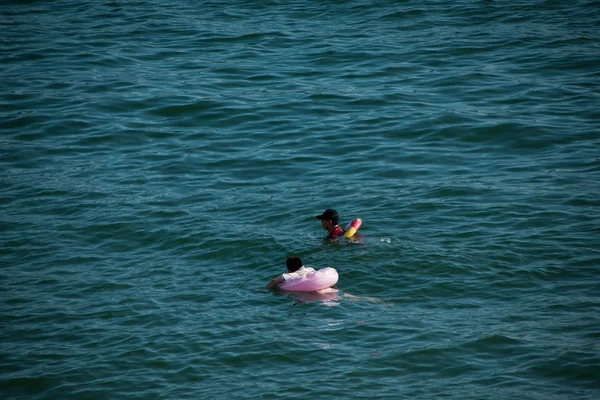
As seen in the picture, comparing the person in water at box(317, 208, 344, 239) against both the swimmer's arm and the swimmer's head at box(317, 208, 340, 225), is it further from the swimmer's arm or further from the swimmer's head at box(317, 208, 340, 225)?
the swimmer's arm

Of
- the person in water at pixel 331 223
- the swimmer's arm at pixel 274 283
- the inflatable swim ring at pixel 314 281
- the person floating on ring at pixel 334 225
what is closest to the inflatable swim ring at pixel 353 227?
the person floating on ring at pixel 334 225

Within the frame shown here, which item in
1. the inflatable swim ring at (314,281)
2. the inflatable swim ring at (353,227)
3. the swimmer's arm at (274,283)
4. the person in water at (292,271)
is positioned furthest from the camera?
the inflatable swim ring at (353,227)

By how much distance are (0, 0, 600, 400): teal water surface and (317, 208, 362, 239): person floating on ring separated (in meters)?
0.20

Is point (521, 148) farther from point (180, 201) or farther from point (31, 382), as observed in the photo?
point (31, 382)

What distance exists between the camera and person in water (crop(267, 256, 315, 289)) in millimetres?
11164

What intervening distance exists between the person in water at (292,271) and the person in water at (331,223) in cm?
140

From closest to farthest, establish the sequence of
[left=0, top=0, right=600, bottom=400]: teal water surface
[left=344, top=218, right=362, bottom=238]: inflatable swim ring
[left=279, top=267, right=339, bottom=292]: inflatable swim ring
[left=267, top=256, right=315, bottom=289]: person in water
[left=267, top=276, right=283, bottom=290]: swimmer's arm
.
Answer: [left=0, top=0, right=600, bottom=400]: teal water surface < [left=279, top=267, right=339, bottom=292]: inflatable swim ring < [left=267, top=256, right=315, bottom=289]: person in water < [left=267, top=276, right=283, bottom=290]: swimmer's arm < [left=344, top=218, right=362, bottom=238]: inflatable swim ring

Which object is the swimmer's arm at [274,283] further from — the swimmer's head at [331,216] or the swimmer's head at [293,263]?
the swimmer's head at [331,216]

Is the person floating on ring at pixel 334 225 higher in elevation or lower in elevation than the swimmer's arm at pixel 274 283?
higher

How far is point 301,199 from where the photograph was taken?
14398 mm

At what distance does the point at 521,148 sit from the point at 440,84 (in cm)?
421

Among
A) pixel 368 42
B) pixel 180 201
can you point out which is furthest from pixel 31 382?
pixel 368 42

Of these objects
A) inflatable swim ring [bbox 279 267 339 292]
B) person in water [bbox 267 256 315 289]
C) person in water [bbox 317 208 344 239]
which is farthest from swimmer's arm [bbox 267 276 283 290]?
person in water [bbox 317 208 344 239]

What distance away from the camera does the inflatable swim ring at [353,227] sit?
12.4 m
